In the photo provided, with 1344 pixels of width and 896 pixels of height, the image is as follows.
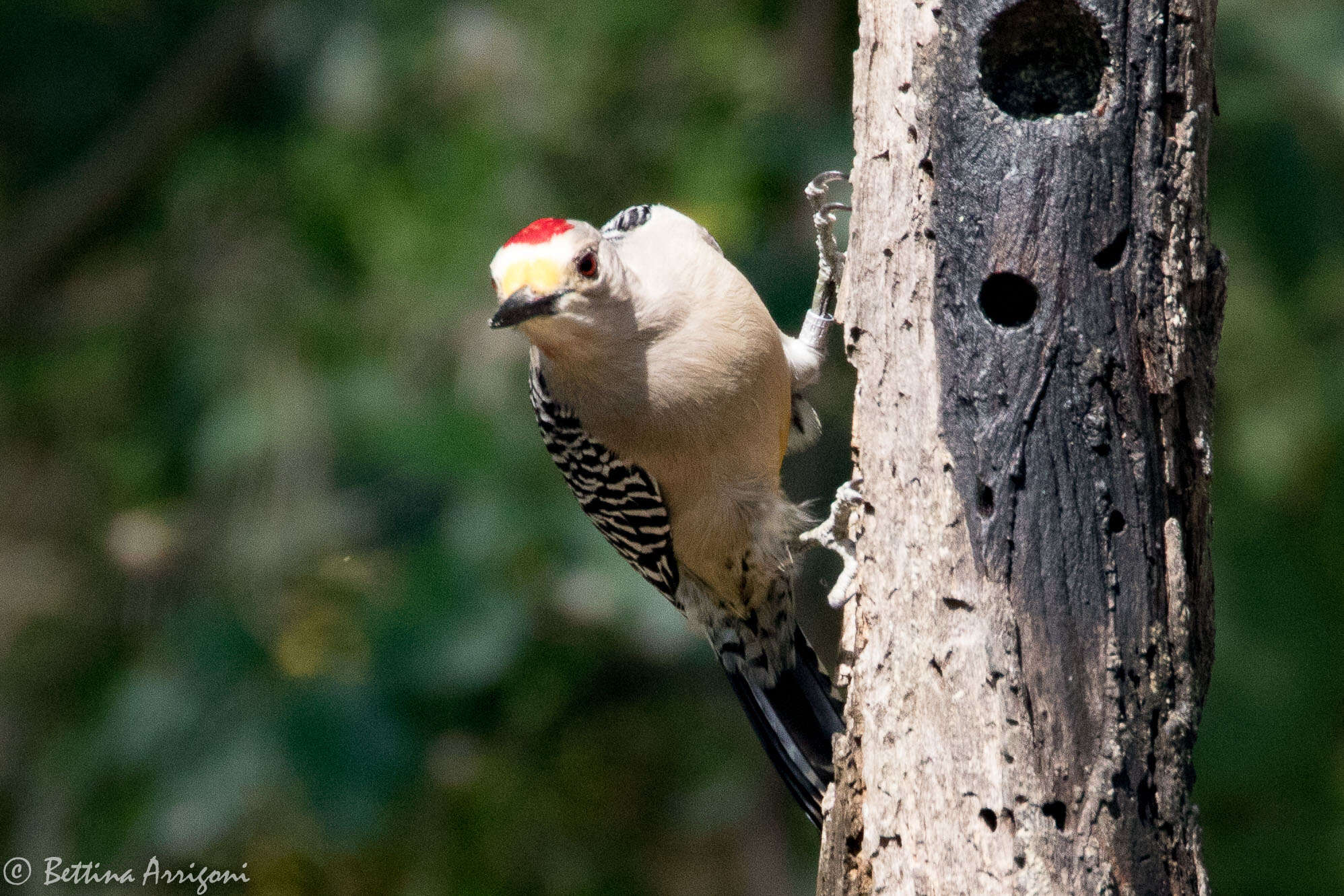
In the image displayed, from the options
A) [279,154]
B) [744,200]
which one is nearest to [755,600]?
[744,200]

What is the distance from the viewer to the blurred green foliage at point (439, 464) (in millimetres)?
5715

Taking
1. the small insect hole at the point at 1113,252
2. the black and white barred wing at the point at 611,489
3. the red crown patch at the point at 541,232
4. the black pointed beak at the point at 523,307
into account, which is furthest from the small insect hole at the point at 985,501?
the black and white barred wing at the point at 611,489

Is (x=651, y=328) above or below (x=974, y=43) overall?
below

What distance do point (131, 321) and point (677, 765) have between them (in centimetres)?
400

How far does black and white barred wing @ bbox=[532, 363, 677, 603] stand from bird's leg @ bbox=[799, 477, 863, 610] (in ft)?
1.62

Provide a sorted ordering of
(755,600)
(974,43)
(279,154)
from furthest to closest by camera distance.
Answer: (279,154)
(755,600)
(974,43)

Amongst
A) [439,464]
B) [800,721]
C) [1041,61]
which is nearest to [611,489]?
[800,721]

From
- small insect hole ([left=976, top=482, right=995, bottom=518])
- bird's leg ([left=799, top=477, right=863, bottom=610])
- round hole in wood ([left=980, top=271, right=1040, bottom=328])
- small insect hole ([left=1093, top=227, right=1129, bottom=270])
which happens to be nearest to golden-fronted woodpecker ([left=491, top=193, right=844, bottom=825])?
bird's leg ([left=799, top=477, right=863, bottom=610])

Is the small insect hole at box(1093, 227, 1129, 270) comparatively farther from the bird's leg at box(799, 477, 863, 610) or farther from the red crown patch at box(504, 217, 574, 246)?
the red crown patch at box(504, 217, 574, 246)

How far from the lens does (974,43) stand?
2.70 m

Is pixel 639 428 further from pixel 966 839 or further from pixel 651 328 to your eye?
pixel 966 839

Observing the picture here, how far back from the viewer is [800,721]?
428 cm

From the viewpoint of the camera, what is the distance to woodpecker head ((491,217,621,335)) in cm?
337

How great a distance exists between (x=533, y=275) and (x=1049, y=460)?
4.71 ft
